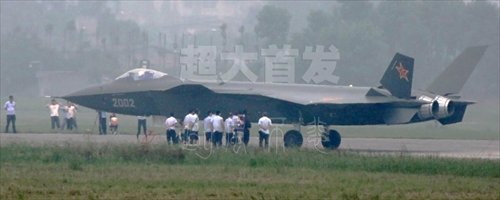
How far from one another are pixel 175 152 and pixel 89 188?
687 centimetres

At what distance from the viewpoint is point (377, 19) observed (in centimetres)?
7344

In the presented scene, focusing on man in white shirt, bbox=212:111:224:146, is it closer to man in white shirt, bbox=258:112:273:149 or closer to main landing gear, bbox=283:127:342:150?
man in white shirt, bbox=258:112:273:149

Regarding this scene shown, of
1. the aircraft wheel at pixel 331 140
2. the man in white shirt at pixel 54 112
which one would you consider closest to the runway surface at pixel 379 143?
the aircraft wheel at pixel 331 140

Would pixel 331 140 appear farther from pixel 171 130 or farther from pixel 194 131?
pixel 171 130

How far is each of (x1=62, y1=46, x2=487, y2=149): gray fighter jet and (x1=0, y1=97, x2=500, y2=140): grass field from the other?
4.29 m

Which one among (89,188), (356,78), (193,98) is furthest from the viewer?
(356,78)

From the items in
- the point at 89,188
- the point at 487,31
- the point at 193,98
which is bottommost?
the point at 89,188

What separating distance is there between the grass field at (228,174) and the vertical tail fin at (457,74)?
6.66 meters

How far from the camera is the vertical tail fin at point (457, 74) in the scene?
35906mm

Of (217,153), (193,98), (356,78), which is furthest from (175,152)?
(356,78)

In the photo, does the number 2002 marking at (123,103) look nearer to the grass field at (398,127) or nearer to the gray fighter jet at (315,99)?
the gray fighter jet at (315,99)

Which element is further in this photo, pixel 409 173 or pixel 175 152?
pixel 175 152

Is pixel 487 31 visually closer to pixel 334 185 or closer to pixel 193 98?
pixel 193 98

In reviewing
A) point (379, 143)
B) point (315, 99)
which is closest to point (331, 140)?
point (315, 99)
